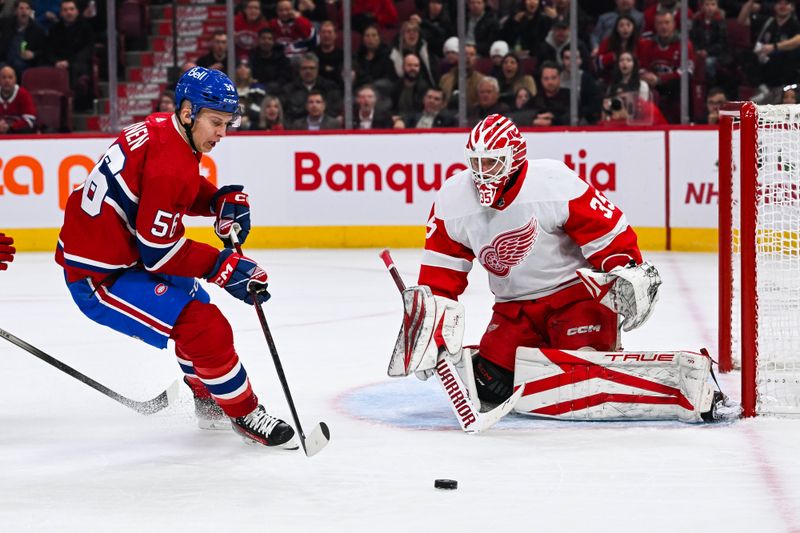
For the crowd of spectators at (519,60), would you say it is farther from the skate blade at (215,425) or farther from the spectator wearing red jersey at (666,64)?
the skate blade at (215,425)

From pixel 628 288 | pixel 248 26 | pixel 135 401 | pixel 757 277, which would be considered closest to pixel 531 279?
pixel 628 288

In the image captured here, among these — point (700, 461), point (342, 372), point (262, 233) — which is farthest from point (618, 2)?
point (700, 461)

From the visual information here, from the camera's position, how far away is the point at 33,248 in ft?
28.9

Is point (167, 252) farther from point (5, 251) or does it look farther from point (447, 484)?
point (447, 484)

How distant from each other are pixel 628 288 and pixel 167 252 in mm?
1275

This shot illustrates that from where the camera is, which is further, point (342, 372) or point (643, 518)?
point (342, 372)

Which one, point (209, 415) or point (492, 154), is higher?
point (492, 154)

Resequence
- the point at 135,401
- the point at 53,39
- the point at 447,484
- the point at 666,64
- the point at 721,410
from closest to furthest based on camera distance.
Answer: the point at 447,484 → the point at 721,410 → the point at 135,401 → the point at 666,64 → the point at 53,39

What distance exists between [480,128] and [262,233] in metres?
5.19

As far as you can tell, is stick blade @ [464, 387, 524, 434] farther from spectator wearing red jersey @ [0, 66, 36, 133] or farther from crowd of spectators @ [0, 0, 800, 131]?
spectator wearing red jersey @ [0, 66, 36, 133]

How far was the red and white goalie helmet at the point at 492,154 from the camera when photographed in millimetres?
3684

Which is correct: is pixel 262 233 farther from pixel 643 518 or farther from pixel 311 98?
pixel 643 518

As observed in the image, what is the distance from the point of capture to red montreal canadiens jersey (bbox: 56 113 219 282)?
3400 mm

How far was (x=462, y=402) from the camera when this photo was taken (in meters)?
3.73
